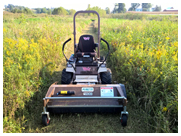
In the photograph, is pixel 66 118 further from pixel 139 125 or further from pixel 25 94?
pixel 139 125

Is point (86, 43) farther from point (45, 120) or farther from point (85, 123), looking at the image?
point (45, 120)

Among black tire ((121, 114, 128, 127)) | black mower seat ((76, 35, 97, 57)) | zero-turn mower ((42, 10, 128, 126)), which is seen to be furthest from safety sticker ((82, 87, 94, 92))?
black mower seat ((76, 35, 97, 57))

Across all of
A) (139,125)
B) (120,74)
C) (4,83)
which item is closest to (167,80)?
(139,125)

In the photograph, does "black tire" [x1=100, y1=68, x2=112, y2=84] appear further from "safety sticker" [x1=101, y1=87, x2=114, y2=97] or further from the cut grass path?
the cut grass path

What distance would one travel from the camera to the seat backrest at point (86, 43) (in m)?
4.93

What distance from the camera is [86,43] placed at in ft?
16.4

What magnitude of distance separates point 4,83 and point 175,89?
3810 millimetres

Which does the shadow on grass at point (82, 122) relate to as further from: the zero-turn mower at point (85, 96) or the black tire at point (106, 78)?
the black tire at point (106, 78)

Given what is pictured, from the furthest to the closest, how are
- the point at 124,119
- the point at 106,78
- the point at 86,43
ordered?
the point at 86,43 < the point at 106,78 < the point at 124,119

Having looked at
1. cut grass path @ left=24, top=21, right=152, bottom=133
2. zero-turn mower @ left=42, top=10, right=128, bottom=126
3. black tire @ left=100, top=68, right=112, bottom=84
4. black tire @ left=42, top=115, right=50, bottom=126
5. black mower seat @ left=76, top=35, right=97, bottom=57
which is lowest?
cut grass path @ left=24, top=21, right=152, bottom=133

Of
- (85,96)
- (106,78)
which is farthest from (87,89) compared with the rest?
(106,78)

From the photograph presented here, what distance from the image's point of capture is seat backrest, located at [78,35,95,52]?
4934 mm

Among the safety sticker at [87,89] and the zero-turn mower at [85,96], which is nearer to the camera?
the zero-turn mower at [85,96]

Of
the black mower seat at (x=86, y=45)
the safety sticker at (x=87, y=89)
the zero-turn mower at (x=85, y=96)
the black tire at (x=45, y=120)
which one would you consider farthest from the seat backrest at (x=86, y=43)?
the black tire at (x=45, y=120)
